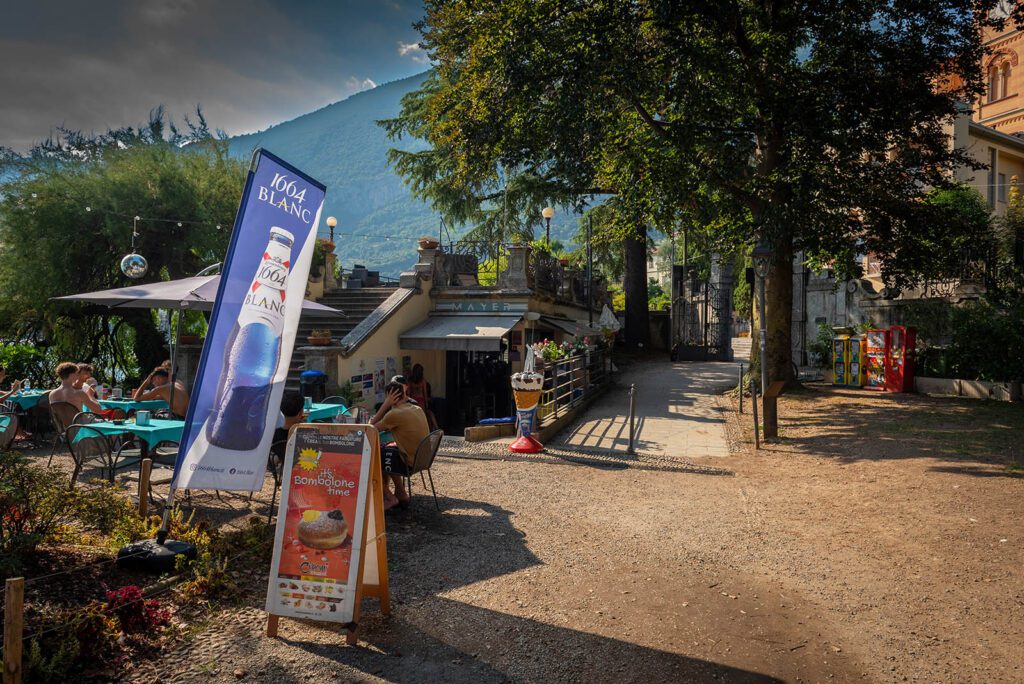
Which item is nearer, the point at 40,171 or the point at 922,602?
the point at 922,602

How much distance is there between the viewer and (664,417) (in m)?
14.2

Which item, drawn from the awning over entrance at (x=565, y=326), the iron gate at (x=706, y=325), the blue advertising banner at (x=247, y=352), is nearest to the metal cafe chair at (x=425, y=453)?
the blue advertising banner at (x=247, y=352)

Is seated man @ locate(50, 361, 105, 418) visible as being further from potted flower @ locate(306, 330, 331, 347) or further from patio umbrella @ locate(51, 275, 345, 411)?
potted flower @ locate(306, 330, 331, 347)

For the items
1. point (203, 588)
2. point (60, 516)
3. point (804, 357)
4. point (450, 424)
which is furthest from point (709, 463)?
point (804, 357)

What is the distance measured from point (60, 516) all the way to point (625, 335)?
80.2 ft

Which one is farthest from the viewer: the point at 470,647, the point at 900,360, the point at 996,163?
the point at 996,163

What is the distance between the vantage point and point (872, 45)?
13594 millimetres

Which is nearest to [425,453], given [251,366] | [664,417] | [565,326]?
[251,366]

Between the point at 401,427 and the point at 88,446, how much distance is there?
11.0ft

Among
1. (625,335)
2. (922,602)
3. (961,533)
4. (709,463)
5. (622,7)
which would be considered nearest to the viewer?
(922,602)

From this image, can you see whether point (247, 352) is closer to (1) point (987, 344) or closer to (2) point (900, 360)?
(2) point (900, 360)

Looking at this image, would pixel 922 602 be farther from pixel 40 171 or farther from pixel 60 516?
pixel 40 171

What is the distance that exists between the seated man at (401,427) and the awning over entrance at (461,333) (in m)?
7.97

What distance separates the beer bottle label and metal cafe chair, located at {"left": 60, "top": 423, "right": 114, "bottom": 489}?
10.6 feet
